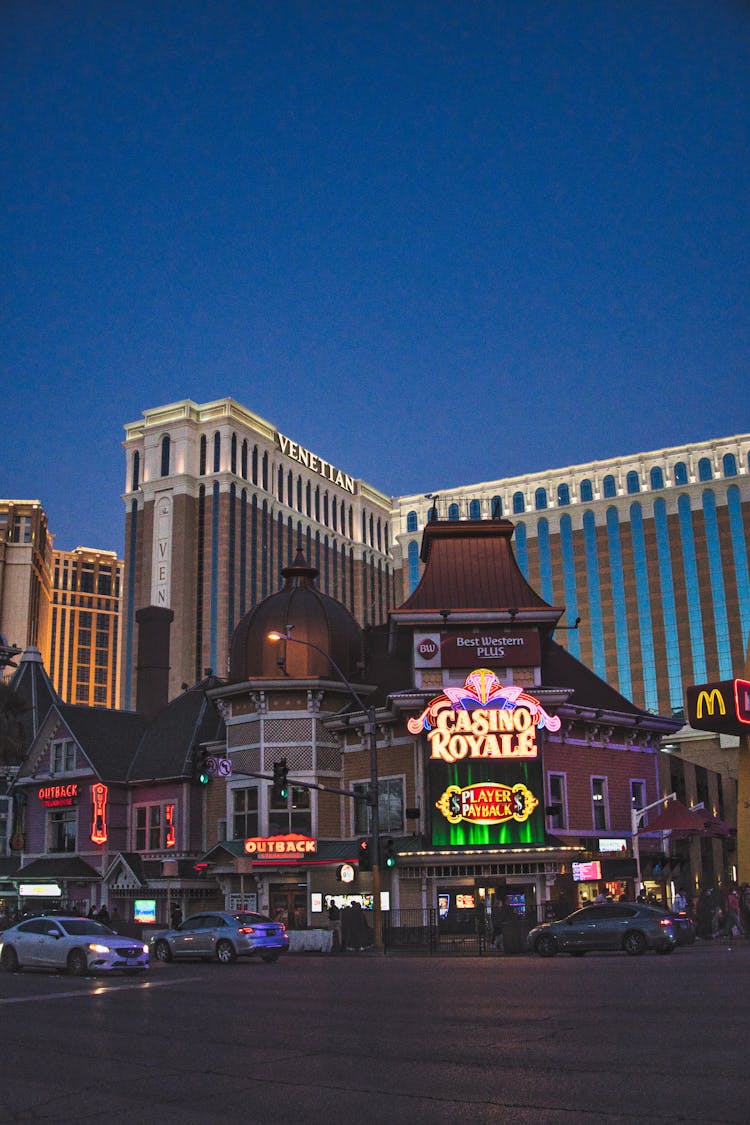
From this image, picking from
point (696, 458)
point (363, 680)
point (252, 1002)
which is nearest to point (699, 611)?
point (696, 458)

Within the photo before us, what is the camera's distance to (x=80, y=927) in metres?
25.1

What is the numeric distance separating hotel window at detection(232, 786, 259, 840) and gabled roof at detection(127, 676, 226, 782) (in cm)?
346

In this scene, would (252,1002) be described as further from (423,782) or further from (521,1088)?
(423,782)

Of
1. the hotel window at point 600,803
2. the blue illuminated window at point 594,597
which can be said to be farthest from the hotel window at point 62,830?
the blue illuminated window at point 594,597

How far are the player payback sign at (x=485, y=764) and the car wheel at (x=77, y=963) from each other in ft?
57.1

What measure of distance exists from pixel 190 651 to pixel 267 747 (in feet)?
362

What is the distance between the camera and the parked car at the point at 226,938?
94.2ft

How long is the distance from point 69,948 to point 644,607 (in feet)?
426

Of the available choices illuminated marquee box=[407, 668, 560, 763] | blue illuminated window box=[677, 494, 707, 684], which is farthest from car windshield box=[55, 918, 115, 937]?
blue illuminated window box=[677, 494, 707, 684]

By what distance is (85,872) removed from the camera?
49.4 metres

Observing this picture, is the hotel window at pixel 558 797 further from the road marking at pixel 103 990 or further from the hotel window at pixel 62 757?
the hotel window at pixel 62 757

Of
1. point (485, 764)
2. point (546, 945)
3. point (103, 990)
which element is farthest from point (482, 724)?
point (103, 990)

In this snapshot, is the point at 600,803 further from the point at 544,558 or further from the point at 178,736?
the point at 544,558

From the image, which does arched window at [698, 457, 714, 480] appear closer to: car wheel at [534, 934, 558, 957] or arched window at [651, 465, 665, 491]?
arched window at [651, 465, 665, 491]
